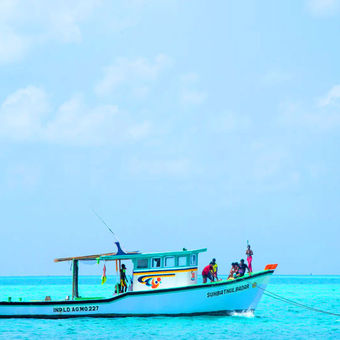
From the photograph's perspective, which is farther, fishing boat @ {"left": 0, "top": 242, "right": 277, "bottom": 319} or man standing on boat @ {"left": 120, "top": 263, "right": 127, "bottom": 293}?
man standing on boat @ {"left": 120, "top": 263, "right": 127, "bottom": 293}

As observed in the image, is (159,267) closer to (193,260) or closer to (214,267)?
(193,260)

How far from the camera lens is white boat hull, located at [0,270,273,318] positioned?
35.7 metres

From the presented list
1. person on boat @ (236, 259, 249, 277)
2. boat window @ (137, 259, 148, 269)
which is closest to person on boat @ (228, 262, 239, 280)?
person on boat @ (236, 259, 249, 277)

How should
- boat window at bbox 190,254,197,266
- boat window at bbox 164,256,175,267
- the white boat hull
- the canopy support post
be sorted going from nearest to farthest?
the white boat hull < boat window at bbox 164,256,175,267 < boat window at bbox 190,254,197,266 < the canopy support post

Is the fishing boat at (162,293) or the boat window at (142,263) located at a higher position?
the boat window at (142,263)

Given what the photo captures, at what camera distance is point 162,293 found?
35562 millimetres

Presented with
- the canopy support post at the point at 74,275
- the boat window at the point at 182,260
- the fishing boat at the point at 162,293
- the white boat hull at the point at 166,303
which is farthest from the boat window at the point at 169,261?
the canopy support post at the point at 74,275

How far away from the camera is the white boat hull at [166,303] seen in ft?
117

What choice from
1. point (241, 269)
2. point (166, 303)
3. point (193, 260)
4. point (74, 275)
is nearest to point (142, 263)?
point (166, 303)

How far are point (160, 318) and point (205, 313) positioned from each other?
270 centimetres

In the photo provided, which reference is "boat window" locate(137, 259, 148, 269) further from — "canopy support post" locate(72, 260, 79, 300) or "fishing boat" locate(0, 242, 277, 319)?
"canopy support post" locate(72, 260, 79, 300)

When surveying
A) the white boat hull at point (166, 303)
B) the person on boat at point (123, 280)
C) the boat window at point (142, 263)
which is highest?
the boat window at point (142, 263)

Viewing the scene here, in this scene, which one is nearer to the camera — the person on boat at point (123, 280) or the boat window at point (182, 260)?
the boat window at point (182, 260)

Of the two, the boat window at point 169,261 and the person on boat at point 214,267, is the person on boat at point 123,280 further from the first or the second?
the person on boat at point 214,267
